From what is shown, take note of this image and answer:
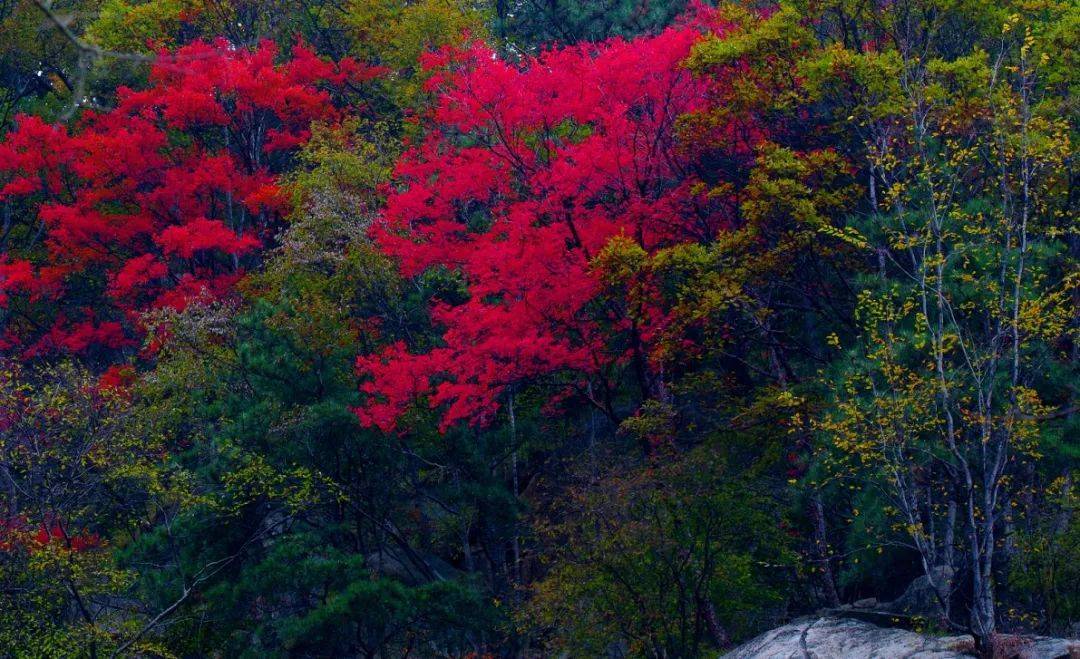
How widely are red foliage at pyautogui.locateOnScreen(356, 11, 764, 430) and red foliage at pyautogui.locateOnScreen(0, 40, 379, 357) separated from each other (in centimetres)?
678

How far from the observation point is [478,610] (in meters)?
18.2

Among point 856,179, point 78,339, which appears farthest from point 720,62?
point 78,339

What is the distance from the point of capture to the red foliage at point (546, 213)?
18625 millimetres

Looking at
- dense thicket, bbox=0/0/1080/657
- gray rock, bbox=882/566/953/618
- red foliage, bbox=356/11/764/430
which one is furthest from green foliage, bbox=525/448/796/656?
red foliage, bbox=356/11/764/430

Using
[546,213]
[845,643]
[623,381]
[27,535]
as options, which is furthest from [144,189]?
[845,643]

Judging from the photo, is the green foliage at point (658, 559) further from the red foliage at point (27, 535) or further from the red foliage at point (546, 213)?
the red foliage at point (27, 535)

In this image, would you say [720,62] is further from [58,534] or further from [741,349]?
[58,534]

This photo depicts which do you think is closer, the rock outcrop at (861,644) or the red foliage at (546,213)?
the rock outcrop at (861,644)

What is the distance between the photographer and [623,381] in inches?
861

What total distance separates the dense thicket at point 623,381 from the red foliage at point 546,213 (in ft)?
0.25

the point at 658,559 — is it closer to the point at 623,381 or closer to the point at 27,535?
the point at 623,381

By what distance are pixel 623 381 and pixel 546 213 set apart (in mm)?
3970

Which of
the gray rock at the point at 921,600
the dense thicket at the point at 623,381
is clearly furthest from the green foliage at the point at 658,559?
the gray rock at the point at 921,600

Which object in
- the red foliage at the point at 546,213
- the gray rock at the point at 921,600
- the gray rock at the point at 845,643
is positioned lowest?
the gray rock at the point at 921,600
